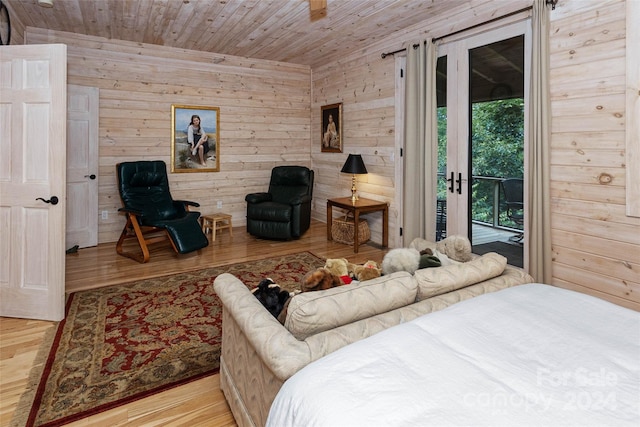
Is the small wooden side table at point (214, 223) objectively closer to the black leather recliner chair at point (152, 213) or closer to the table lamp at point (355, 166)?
the black leather recliner chair at point (152, 213)

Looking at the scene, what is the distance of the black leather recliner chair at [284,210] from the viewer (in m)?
5.11

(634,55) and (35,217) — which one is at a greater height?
(634,55)

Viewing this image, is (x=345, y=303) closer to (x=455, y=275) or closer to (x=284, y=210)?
(x=455, y=275)

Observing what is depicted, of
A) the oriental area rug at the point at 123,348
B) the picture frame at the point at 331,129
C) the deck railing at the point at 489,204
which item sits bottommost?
the oriental area rug at the point at 123,348

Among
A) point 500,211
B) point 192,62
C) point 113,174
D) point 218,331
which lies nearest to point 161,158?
point 113,174

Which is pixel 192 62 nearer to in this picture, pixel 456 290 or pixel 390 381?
pixel 456 290

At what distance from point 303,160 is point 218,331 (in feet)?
14.2

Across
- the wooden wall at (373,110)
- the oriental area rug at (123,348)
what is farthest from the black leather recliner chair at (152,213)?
the wooden wall at (373,110)

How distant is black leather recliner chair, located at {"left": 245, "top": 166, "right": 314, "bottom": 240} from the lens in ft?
16.8

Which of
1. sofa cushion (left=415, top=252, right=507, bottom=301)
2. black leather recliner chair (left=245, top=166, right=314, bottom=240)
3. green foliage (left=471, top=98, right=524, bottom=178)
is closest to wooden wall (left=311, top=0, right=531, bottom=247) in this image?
black leather recliner chair (left=245, top=166, right=314, bottom=240)

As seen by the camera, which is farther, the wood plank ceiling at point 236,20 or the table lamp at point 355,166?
the table lamp at point 355,166

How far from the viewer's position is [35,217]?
2.79 meters

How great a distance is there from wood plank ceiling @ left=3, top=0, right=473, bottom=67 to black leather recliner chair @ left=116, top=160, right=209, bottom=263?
1.60 m

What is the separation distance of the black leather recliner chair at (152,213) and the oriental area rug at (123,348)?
724mm
